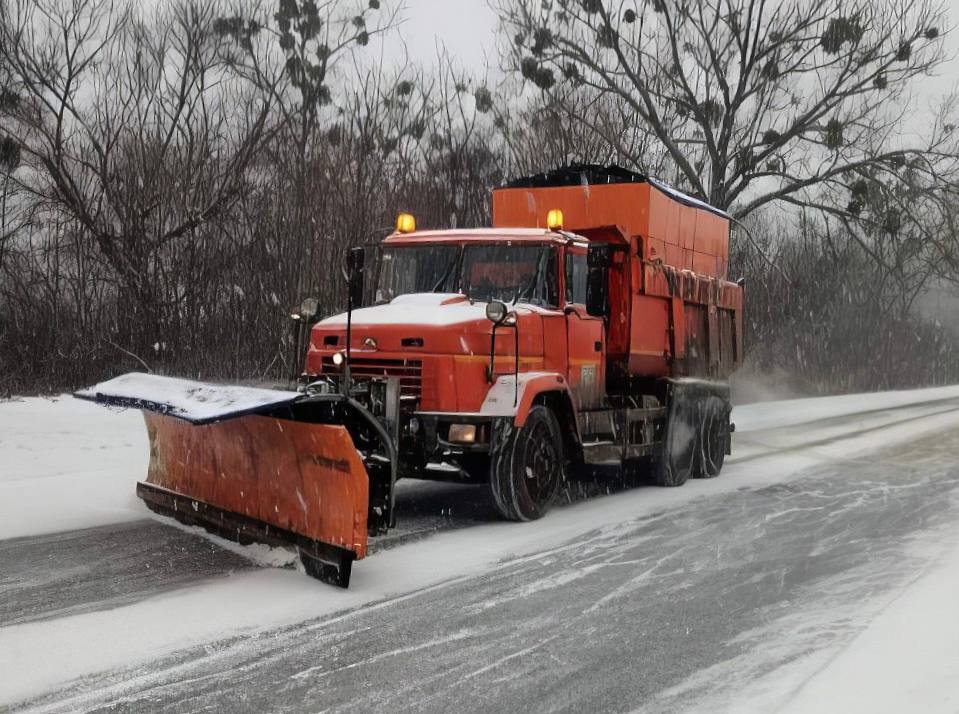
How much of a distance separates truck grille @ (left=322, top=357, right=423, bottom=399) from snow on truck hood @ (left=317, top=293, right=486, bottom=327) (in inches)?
12.3

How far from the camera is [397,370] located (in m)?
8.04

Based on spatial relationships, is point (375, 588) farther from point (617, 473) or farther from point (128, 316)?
point (128, 316)

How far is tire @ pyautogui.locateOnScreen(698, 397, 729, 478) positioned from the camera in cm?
1201

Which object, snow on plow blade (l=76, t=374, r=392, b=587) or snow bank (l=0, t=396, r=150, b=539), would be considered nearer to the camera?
snow on plow blade (l=76, t=374, r=392, b=587)

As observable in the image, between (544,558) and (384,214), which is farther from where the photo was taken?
(384,214)

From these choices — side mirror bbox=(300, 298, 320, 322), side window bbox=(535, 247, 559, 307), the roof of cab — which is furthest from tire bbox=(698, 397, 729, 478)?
side mirror bbox=(300, 298, 320, 322)

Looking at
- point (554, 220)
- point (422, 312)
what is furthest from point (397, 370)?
point (554, 220)

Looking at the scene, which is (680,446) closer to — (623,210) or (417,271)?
(623,210)

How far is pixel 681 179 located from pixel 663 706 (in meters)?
21.6

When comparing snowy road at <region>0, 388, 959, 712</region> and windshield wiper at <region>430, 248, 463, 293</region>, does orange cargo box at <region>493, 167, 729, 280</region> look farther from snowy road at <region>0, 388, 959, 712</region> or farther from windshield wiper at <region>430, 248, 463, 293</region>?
snowy road at <region>0, 388, 959, 712</region>

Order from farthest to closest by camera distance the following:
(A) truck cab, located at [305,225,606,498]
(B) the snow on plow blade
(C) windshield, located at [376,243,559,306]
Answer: (C) windshield, located at [376,243,559,306] → (A) truck cab, located at [305,225,606,498] → (B) the snow on plow blade

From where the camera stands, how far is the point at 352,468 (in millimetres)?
6152

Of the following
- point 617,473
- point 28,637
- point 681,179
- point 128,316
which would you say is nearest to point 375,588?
point 28,637

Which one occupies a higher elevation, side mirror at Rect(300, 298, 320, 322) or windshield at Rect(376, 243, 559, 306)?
windshield at Rect(376, 243, 559, 306)
